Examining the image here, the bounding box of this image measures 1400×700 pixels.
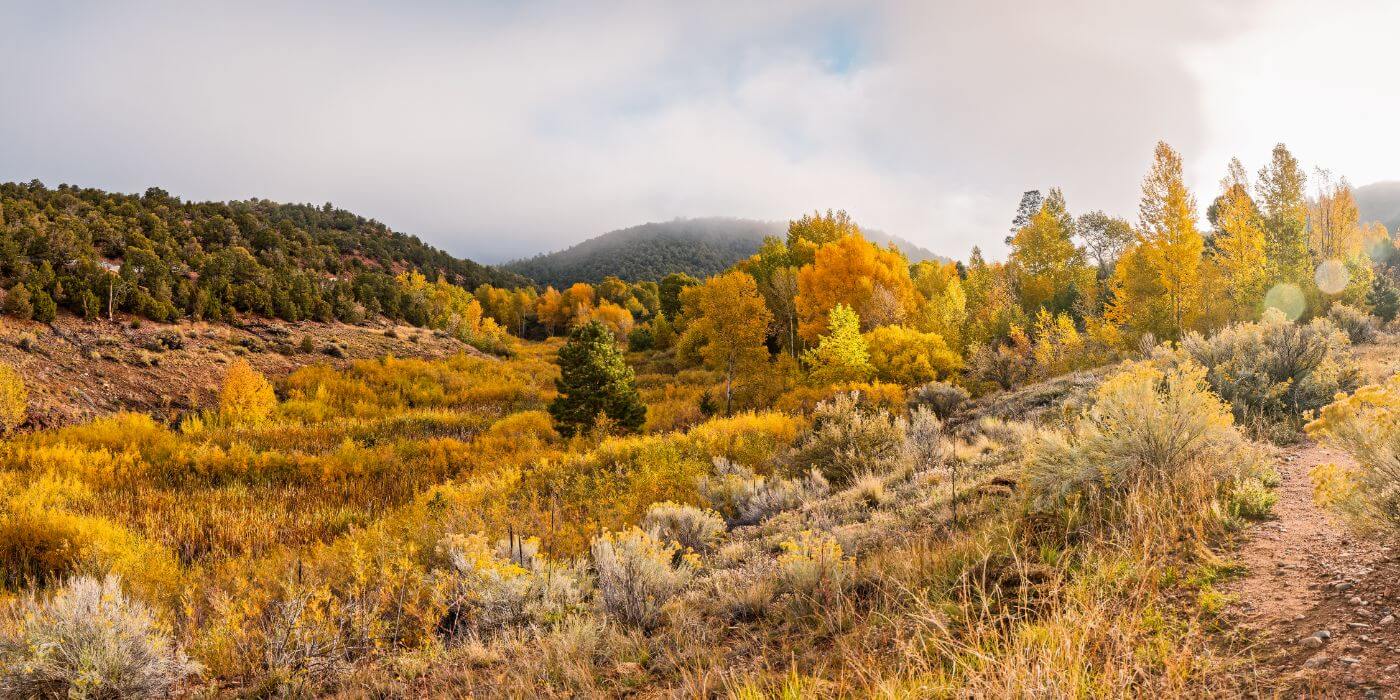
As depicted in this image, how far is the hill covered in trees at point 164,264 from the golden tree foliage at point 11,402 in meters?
7.99

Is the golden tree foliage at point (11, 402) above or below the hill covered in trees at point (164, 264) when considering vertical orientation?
below

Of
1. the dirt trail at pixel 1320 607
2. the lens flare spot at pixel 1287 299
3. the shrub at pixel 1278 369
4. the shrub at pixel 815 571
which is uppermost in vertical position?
the lens flare spot at pixel 1287 299

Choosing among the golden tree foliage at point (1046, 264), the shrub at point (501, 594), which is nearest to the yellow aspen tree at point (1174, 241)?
the golden tree foliage at point (1046, 264)

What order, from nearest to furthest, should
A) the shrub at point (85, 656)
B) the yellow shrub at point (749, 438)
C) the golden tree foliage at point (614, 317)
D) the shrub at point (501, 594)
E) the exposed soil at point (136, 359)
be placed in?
the shrub at point (85, 656) → the shrub at point (501, 594) → the yellow shrub at point (749, 438) → the exposed soil at point (136, 359) → the golden tree foliage at point (614, 317)

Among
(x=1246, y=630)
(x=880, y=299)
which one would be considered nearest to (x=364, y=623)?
(x=1246, y=630)

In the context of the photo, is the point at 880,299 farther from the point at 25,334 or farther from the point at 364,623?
the point at 25,334

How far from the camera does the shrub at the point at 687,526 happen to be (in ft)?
24.2

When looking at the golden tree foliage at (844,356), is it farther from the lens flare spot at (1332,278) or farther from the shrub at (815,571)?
the lens flare spot at (1332,278)

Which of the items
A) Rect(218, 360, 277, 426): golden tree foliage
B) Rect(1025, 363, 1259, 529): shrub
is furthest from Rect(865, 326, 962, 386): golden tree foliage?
Rect(218, 360, 277, 426): golden tree foliage

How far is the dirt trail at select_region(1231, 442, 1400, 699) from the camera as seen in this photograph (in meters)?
2.30

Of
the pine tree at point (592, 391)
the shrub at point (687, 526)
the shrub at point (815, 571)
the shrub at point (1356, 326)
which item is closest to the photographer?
the shrub at point (815, 571)

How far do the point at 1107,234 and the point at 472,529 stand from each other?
6126cm

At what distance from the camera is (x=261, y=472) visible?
13914mm

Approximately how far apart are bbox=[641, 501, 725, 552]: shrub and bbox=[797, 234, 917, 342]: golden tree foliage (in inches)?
862
